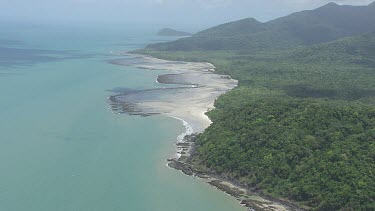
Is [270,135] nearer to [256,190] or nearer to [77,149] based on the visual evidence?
[256,190]

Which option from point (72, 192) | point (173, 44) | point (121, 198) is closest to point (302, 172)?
point (121, 198)

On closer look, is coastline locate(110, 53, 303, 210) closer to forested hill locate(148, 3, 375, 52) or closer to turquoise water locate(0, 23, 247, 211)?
turquoise water locate(0, 23, 247, 211)

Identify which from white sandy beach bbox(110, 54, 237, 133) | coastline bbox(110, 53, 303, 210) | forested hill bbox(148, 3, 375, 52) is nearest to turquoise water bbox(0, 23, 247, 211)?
coastline bbox(110, 53, 303, 210)

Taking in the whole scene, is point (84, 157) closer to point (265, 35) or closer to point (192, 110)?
point (192, 110)

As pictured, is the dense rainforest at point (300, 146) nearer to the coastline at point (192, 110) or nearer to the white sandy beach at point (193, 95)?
the coastline at point (192, 110)

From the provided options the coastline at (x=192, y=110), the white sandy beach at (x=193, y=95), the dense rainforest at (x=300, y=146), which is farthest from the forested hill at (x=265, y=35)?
the dense rainforest at (x=300, y=146)
